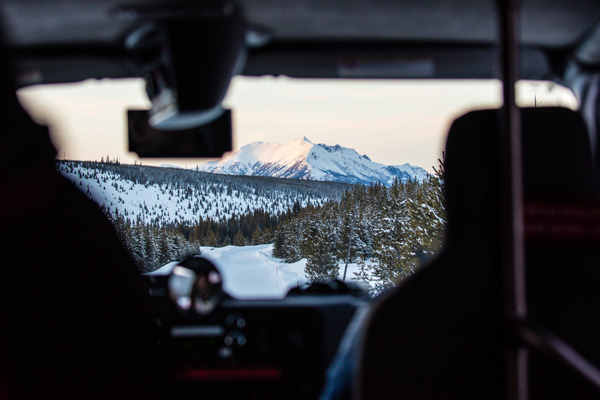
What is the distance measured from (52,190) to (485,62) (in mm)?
1710

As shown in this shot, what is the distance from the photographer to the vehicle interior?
3.87 feet

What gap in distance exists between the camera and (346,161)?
2.25 m

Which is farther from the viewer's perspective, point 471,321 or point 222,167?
point 222,167

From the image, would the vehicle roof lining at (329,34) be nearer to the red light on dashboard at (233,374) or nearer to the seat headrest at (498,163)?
the seat headrest at (498,163)

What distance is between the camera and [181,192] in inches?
87.4

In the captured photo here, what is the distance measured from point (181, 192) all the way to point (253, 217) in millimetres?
289

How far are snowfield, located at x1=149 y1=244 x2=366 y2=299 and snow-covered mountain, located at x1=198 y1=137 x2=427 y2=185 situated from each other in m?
0.30

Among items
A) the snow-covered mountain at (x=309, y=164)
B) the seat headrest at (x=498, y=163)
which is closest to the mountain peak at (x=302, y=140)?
the snow-covered mountain at (x=309, y=164)

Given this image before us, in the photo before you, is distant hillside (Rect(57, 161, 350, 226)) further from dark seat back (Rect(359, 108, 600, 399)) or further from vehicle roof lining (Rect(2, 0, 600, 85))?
dark seat back (Rect(359, 108, 600, 399))

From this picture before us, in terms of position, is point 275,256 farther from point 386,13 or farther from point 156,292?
point 386,13

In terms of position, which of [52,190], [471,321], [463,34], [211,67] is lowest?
[471,321]

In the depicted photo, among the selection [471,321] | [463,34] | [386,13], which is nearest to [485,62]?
[463,34]

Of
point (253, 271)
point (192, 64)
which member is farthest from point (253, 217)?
point (192, 64)

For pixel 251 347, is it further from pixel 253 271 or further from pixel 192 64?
pixel 192 64
